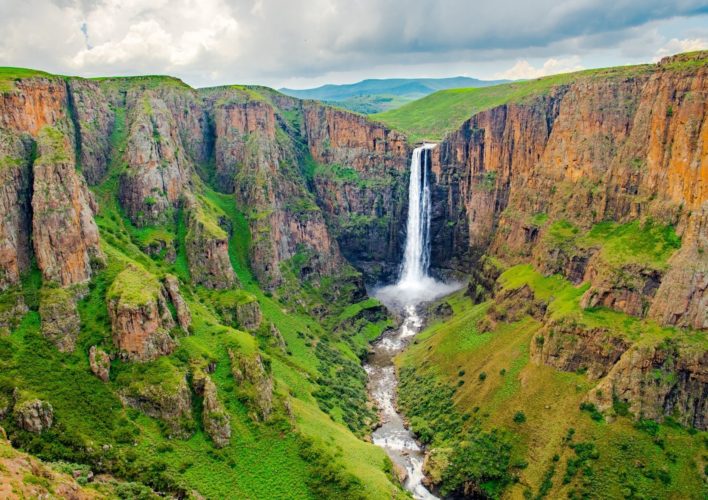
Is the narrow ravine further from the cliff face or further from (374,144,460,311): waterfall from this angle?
the cliff face

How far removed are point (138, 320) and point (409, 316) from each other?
86.4 meters

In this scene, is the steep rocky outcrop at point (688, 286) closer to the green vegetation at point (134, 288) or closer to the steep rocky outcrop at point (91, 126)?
the green vegetation at point (134, 288)

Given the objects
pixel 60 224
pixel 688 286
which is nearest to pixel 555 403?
pixel 688 286

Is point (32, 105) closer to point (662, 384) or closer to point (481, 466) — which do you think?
point (481, 466)

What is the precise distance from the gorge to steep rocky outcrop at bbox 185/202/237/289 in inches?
19.7

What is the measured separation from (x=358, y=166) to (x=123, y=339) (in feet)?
369

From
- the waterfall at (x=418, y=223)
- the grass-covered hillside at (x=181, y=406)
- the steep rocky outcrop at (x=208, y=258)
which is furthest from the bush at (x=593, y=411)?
the waterfall at (x=418, y=223)

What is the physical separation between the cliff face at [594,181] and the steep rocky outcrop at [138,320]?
2752 inches

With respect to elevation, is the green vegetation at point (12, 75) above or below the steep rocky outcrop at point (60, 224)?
above

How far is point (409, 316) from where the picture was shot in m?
158

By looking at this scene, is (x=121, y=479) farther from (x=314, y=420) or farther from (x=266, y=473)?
(x=314, y=420)

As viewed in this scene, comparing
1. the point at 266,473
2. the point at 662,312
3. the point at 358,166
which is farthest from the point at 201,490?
the point at 358,166

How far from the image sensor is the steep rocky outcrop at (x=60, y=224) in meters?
88.8

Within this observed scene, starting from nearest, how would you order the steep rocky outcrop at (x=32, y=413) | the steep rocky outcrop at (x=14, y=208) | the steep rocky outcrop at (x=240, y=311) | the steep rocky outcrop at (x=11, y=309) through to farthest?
the steep rocky outcrop at (x=32, y=413) < the steep rocky outcrop at (x=11, y=309) < the steep rocky outcrop at (x=14, y=208) < the steep rocky outcrop at (x=240, y=311)
